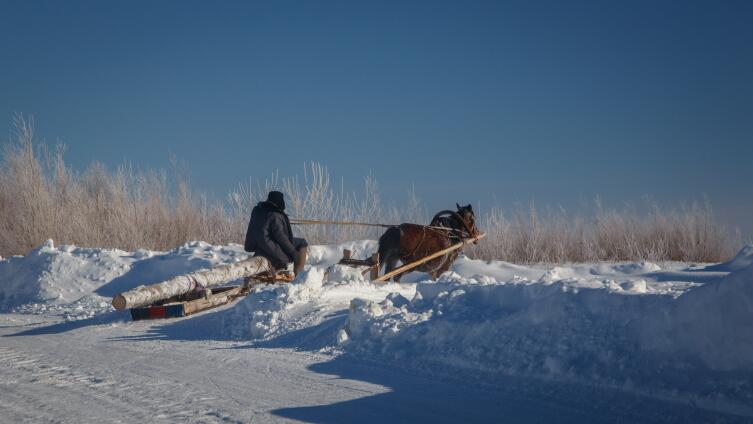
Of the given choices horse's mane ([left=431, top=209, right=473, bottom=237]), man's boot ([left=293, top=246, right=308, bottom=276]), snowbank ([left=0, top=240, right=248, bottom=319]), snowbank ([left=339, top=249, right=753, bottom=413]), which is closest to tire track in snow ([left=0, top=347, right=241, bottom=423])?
snowbank ([left=339, top=249, right=753, bottom=413])

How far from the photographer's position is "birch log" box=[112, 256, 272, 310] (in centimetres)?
731

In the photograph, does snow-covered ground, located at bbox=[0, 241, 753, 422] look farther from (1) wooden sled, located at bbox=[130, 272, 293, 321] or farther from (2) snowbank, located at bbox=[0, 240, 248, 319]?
(2) snowbank, located at bbox=[0, 240, 248, 319]

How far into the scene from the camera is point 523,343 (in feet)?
15.9

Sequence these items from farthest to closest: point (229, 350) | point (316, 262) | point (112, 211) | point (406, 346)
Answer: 1. point (112, 211)
2. point (316, 262)
3. point (229, 350)
4. point (406, 346)

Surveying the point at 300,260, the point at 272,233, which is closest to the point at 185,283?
the point at 272,233

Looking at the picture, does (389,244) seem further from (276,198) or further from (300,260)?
(276,198)

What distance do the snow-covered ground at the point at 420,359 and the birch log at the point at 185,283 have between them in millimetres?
328

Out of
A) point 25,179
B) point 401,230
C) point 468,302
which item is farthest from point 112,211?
point 468,302

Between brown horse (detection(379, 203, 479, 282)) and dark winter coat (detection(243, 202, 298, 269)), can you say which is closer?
dark winter coat (detection(243, 202, 298, 269))

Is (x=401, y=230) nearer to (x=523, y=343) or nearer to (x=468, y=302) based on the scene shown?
(x=468, y=302)

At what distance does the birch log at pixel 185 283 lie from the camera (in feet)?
24.0

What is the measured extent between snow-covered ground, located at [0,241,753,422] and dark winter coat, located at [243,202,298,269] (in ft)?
6.27

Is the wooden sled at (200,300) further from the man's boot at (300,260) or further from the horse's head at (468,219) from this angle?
the horse's head at (468,219)

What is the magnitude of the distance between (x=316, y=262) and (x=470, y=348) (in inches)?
314
